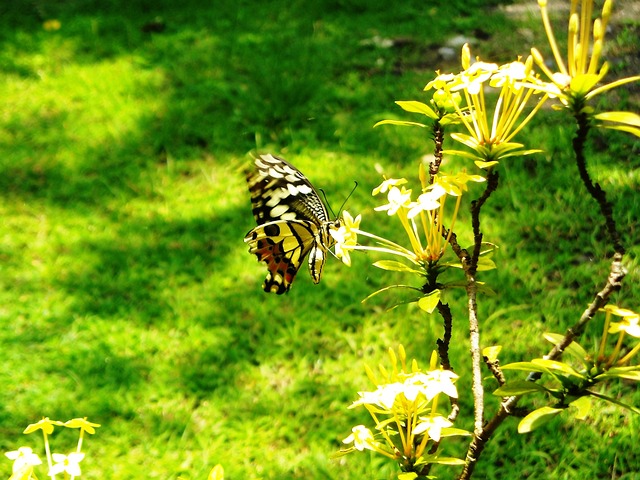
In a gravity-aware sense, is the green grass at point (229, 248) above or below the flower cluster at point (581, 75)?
below

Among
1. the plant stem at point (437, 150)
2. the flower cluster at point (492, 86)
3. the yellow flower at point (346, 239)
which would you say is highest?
the flower cluster at point (492, 86)

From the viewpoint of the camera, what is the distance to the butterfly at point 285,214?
1.67 m

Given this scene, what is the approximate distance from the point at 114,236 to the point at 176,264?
44 centimetres

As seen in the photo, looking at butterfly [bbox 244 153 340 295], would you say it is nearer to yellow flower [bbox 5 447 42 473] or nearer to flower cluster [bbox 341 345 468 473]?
flower cluster [bbox 341 345 468 473]

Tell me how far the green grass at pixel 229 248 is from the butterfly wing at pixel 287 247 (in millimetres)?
626

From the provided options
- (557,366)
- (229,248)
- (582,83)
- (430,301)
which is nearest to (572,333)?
(557,366)

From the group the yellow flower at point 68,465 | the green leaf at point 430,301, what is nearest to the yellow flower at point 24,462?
the yellow flower at point 68,465

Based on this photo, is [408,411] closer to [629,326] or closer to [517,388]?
[517,388]

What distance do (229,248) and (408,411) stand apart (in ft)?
7.63

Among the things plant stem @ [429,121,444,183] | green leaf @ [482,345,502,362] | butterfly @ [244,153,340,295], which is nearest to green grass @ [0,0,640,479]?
butterfly @ [244,153,340,295]

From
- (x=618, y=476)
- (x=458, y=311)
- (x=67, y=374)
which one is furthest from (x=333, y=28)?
(x=618, y=476)

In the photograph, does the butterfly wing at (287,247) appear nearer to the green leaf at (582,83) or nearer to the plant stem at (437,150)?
the plant stem at (437,150)

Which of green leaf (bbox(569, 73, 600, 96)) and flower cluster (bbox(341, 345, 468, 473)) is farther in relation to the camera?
flower cluster (bbox(341, 345, 468, 473))

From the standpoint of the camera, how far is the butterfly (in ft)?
5.47
